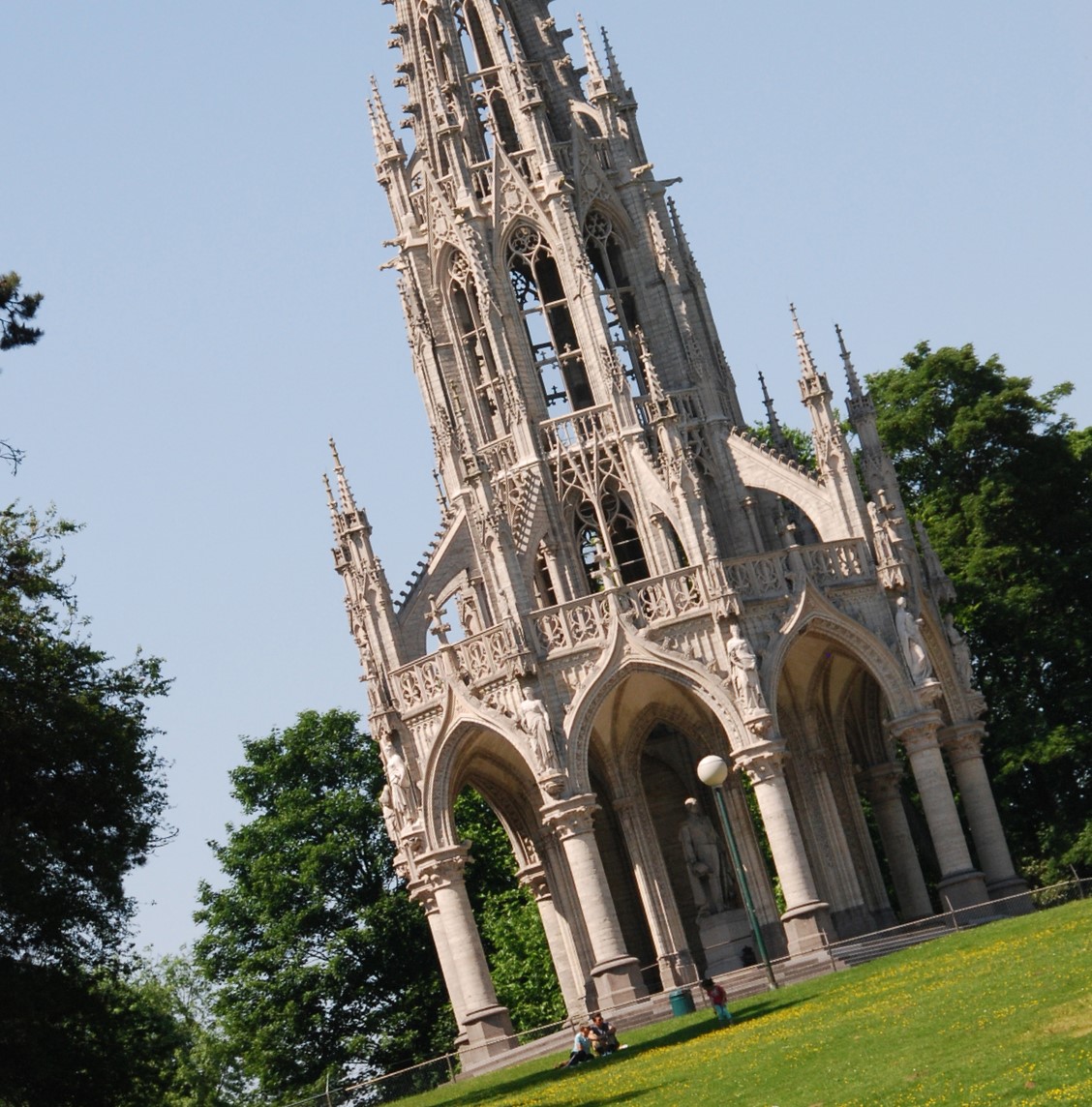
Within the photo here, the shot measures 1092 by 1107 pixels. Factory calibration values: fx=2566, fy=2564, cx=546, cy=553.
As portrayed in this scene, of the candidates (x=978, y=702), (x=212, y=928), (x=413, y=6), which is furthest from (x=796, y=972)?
(x=212, y=928)

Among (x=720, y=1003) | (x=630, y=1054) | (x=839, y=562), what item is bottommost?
(x=630, y=1054)

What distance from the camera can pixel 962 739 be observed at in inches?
1944

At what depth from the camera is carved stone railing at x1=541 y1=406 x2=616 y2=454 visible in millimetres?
50250

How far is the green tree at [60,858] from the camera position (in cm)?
4138

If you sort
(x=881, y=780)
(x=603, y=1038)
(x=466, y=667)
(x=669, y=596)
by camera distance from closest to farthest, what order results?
(x=603, y=1038) → (x=669, y=596) → (x=466, y=667) → (x=881, y=780)

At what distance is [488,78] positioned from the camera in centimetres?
5259

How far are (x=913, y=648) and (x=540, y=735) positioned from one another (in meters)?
7.15

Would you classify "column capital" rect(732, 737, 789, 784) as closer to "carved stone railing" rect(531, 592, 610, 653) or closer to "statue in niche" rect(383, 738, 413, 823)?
"carved stone railing" rect(531, 592, 610, 653)

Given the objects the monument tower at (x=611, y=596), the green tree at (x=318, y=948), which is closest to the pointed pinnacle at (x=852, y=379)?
the monument tower at (x=611, y=596)

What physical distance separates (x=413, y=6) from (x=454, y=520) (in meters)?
10.8

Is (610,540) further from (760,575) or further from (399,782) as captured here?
(399,782)

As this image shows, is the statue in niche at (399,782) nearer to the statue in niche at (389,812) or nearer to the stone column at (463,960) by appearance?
the statue in niche at (389,812)

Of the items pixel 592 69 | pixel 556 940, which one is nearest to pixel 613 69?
pixel 592 69

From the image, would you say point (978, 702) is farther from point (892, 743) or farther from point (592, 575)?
point (592, 575)
